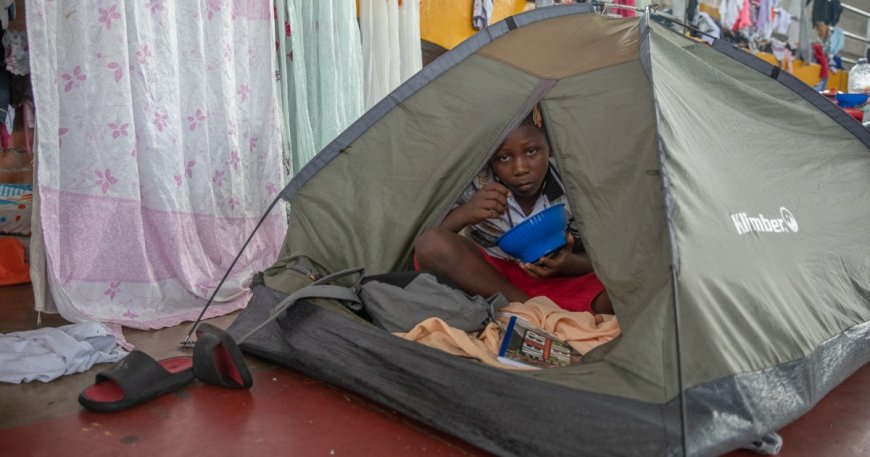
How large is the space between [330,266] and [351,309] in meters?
0.27

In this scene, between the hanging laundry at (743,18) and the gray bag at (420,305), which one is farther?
the hanging laundry at (743,18)

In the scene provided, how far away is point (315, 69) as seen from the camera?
8.64ft

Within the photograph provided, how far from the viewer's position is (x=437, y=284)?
1606 mm

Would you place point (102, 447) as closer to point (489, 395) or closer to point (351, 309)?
point (351, 309)

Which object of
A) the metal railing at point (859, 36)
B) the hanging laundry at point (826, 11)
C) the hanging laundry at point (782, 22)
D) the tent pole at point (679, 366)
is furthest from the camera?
the metal railing at point (859, 36)

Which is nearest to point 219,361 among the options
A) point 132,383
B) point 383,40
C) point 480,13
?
point 132,383

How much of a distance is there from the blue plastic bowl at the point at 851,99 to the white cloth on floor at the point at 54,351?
3694mm

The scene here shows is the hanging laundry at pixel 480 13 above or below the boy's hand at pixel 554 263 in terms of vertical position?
above

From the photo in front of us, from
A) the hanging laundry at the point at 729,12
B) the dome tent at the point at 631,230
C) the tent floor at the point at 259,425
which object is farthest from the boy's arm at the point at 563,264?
the hanging laundry at the point at 729,12

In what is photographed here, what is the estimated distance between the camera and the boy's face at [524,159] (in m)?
1.87

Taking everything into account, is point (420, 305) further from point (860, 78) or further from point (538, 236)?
point (860, 78)

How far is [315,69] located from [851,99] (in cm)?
286

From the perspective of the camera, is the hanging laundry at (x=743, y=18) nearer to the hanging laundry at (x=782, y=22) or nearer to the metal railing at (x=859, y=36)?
the hanging laundry at (x=782, y=22)

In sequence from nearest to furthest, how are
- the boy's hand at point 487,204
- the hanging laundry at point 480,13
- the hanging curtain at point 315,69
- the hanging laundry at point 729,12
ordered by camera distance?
the boy's hand at point 487,204 < the hanging curtain at point 315,69 < the hanging laundry at point 480,13 < the hanging laundry at point 729,12
